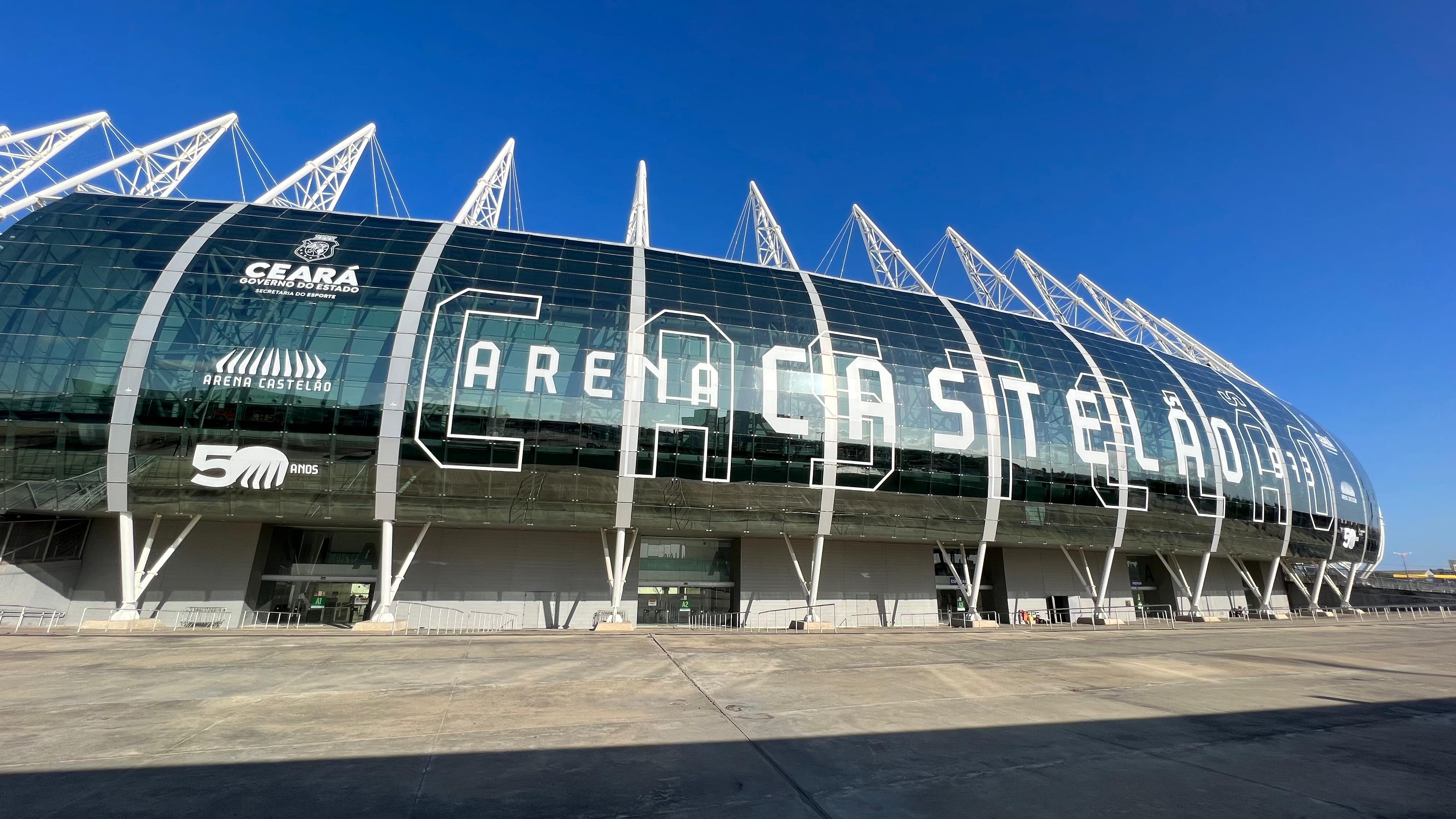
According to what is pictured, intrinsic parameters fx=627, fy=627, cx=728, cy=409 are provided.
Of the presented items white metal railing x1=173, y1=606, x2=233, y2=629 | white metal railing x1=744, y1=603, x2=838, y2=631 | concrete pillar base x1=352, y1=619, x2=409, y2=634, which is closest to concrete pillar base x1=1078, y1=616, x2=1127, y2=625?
white metal railing x1=744, y1=603, x2=838, y2=631

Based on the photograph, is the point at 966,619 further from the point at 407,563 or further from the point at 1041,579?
the point at 407,563

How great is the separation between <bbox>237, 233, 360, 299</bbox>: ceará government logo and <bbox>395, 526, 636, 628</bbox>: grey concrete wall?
1287cm

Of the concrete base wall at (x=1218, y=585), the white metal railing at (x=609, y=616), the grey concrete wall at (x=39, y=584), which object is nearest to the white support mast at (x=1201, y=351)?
the concrete base wall at (x=1218, y=585)

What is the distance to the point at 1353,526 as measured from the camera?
59.3 meters

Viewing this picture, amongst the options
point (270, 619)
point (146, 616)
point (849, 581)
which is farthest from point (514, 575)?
point (849, 581)

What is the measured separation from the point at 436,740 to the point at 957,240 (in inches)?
2524

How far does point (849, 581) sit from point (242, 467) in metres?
33.0

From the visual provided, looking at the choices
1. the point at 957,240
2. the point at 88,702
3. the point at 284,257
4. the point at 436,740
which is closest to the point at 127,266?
the point at 284,257

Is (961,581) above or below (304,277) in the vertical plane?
below

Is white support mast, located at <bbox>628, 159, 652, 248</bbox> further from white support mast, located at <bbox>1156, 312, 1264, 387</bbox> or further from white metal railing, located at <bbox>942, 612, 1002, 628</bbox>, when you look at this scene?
white support mast, located at <bbox>1156, 312, 1264, 387</bbox>

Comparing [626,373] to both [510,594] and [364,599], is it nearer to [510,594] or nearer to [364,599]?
[510,594]

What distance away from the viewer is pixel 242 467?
1117 inches

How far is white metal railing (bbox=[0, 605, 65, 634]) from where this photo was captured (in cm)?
2800

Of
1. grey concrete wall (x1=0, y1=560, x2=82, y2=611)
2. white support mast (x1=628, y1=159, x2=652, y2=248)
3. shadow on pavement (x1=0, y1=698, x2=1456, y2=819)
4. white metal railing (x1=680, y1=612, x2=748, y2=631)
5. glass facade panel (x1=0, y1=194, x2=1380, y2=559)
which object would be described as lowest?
white metal railing (x1=680, y1=612, x2=748, y2=631)
